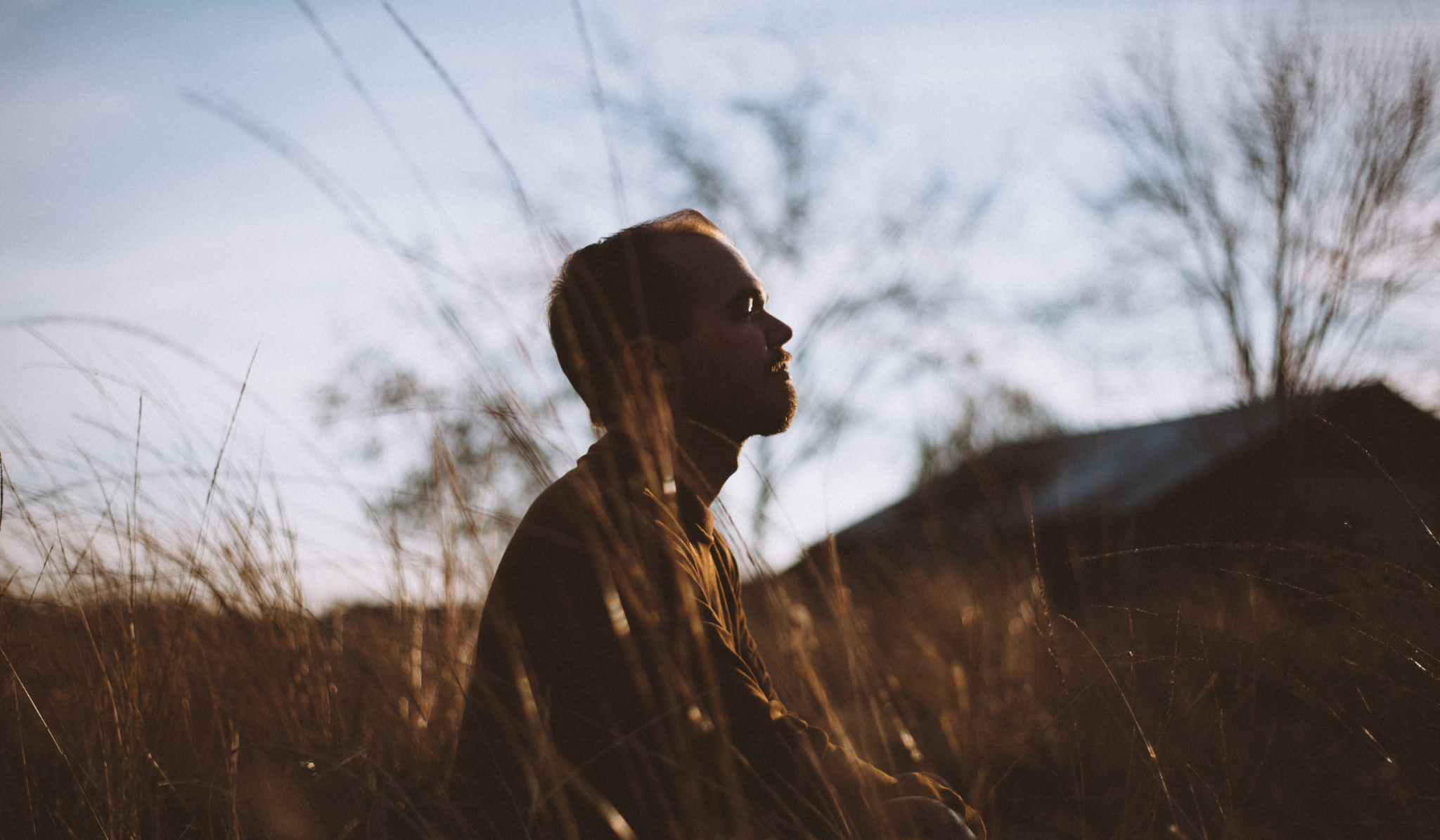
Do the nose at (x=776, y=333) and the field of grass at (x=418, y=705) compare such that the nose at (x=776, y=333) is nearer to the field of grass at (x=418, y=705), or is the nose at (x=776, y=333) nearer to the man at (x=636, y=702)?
the man at (x=636, y=702)

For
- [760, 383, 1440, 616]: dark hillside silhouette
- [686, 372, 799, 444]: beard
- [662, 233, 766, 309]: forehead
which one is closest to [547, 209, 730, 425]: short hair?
[662, 233, 766, 309]: forehead

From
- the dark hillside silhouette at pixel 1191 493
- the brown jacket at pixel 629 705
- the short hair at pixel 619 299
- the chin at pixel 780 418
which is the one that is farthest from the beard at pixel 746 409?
the dark hillside silhouette at pixel 1191 493

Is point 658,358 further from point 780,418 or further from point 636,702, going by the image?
point 636,702

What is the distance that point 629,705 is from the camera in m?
1.02

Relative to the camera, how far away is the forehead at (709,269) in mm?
1510

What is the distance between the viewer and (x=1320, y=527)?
26.3 feet

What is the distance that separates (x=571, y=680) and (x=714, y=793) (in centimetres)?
25

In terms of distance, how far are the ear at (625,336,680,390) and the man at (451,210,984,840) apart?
132 millimetres

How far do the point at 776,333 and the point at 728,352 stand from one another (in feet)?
0.45

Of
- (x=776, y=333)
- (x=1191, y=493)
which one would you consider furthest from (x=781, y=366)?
(x=1191, y=493)

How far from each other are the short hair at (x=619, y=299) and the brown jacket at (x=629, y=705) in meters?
0.36

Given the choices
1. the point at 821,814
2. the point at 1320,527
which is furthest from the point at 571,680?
the point at 1320,527

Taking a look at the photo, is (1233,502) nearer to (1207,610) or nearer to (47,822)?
(1207,610)

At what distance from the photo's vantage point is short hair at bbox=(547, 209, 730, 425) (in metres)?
1.49
